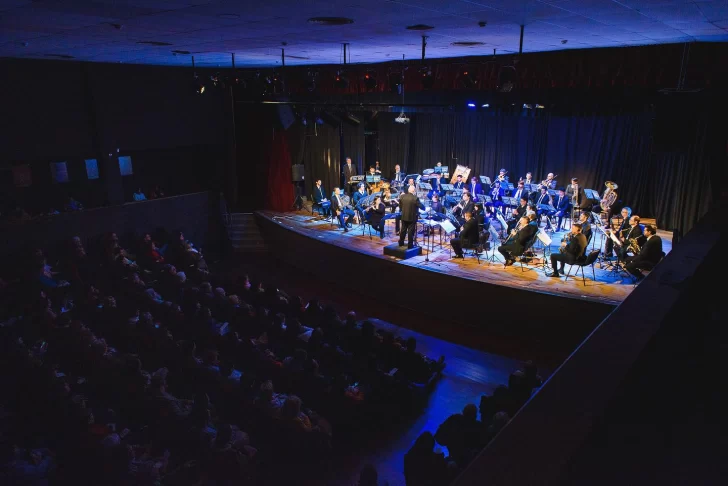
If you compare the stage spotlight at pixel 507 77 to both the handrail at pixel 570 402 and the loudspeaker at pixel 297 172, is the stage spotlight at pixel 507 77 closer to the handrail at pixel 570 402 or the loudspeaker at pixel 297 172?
the handrail at pixel 570 402

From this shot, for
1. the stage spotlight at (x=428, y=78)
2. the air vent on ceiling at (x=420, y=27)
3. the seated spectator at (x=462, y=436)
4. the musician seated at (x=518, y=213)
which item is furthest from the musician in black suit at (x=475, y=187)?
the seated spectator at (x=462, y=436)

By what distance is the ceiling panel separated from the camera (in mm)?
4852

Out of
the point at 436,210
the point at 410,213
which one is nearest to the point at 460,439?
the point at 410,213

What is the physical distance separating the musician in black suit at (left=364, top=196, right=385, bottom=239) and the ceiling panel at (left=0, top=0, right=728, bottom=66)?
162 inches

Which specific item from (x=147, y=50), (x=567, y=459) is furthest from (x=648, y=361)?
(x=147, y=50)

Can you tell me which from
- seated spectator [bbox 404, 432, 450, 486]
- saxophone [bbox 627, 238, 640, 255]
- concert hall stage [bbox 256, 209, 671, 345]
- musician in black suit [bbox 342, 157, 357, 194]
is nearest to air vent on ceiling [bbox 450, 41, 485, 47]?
concert hall stage [bbox 256, 209, 671, 345]

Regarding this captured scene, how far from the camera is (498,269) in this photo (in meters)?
9.98

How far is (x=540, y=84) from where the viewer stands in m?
10.1

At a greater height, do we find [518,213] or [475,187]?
[475,187]

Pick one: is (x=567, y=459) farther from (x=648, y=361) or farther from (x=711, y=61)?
(x=711, y=61)

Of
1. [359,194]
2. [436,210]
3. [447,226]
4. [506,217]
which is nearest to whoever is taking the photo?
[447,226]

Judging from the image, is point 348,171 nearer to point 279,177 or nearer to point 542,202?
point 279,177

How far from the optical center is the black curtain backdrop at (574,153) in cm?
1103

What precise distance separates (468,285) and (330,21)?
5262mm
